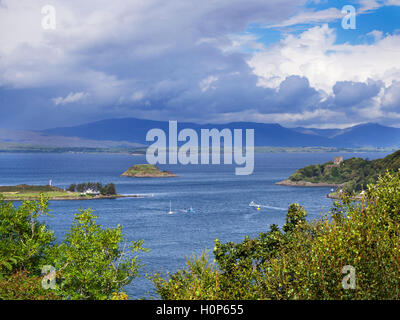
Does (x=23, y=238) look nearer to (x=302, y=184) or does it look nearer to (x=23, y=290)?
(x=23, y=290)

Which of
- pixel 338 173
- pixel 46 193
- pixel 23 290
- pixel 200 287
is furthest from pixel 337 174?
pixel 23 290

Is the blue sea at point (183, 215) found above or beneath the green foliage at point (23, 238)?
beneath

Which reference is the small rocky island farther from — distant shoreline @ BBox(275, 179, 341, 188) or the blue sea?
distant shoreline @ BBox(275, 179, 341, 188)

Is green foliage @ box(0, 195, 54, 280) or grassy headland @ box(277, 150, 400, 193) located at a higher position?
grassy headland @ box(277, 150, 400, 193)

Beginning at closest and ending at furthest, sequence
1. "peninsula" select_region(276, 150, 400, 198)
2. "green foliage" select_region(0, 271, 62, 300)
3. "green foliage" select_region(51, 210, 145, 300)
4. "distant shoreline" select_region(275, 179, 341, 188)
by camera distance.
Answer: "green foliage" select_region(0, 271, 62, 300) < "green foliage" select_region(51, 210, 145, 300) < "peninsula" select_region(276, 150, 400, 198) < "distant shoreline" select_region(275, 179, 341, 188)

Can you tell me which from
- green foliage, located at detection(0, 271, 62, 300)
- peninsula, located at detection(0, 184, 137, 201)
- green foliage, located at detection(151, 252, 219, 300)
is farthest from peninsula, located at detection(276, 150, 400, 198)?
green foliage, located at detection(0, 271, 62, 300)

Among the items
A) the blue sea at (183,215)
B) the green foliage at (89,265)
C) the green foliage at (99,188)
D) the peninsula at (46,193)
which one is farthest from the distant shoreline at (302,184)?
the green foliage at (89,265)

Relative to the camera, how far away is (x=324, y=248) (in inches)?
444

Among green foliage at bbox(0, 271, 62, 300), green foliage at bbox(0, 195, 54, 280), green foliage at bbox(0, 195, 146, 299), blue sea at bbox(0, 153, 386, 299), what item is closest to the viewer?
green foliage at bbox(0, 271, 62, 300)

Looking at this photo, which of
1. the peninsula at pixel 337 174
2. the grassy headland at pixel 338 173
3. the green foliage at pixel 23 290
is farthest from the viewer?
the grassy headland at pixel 338 173

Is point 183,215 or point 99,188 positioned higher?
point 99,188

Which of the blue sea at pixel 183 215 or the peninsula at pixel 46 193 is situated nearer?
the blue sea at pixel 183 215

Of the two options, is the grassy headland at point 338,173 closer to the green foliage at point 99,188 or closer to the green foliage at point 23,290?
the green foliage at point 99,188

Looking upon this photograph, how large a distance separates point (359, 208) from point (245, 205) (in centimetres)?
9061
